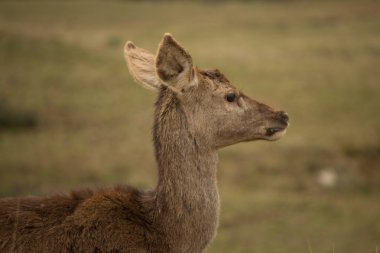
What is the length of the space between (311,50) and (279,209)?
18.7 m

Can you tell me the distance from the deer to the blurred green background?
133 inches

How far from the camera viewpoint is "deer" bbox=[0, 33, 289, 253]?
6465 mm

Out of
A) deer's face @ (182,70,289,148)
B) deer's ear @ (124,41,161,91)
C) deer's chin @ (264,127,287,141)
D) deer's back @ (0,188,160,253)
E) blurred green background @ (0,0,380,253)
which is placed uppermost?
deer's ear @ (124,41,161,91)

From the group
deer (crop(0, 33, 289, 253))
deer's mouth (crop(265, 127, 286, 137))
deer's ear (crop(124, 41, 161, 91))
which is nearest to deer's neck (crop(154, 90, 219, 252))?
deer (crop(0, 33, 289, 253))

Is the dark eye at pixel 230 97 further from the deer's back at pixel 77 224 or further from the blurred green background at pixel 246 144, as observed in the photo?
the blurred green background at pixel 246 144

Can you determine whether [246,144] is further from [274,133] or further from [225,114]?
[225,114]

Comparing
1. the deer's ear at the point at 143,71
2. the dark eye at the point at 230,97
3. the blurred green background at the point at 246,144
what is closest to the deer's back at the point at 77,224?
the deer's ear at the point at 143,71

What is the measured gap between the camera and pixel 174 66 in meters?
6.96

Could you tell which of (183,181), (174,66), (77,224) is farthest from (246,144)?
(77,224)

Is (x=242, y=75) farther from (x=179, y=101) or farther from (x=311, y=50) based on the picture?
(x=179, y=101)

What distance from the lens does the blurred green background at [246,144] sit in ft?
62.3

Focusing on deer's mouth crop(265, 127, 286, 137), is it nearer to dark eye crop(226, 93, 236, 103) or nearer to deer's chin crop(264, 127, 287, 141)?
deer's chin crop(264, 127, 287, 141)

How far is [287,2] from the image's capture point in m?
59.6

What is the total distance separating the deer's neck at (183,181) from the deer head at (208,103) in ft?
0.35
